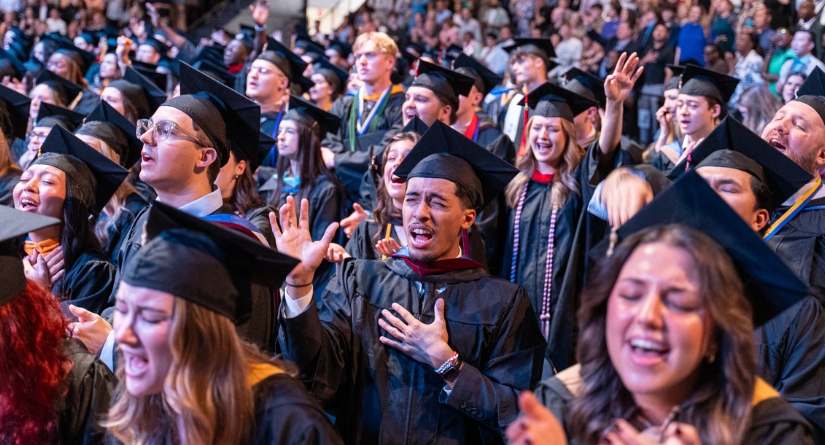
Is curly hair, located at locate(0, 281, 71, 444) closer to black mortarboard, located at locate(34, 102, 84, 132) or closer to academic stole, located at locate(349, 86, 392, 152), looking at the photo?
black mortarboard, located at locate(34, 102, 84, 132)

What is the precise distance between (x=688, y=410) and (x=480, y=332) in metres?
1.21

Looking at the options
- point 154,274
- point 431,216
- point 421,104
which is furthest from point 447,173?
point 421,104

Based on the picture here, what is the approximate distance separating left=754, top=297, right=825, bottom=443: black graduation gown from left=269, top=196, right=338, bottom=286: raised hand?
5.30 ft

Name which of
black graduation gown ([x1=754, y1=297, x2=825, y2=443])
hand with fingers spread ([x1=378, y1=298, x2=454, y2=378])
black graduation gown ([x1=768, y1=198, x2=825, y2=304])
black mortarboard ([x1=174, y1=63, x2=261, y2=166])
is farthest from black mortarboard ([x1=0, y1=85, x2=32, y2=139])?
black graduation gown ([x1=754, y1=297, x2=825, y2=443])

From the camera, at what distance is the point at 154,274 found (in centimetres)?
215

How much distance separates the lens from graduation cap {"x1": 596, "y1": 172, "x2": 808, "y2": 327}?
201 centimetres

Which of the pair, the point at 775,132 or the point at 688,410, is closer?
the point at 688,410

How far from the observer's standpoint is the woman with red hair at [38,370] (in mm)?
2471

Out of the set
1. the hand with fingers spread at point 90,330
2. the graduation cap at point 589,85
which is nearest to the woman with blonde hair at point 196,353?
the hand with fingers spread at point 90,330

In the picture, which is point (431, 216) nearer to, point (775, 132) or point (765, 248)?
point (765, 248)

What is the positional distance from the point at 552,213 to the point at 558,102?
0.82 m

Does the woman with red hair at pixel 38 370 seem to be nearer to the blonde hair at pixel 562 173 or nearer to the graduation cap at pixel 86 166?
the graduation cap at pixel 86 166

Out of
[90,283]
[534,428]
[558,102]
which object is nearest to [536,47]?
[558,102]

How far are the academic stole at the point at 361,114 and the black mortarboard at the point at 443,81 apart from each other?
1134mm
